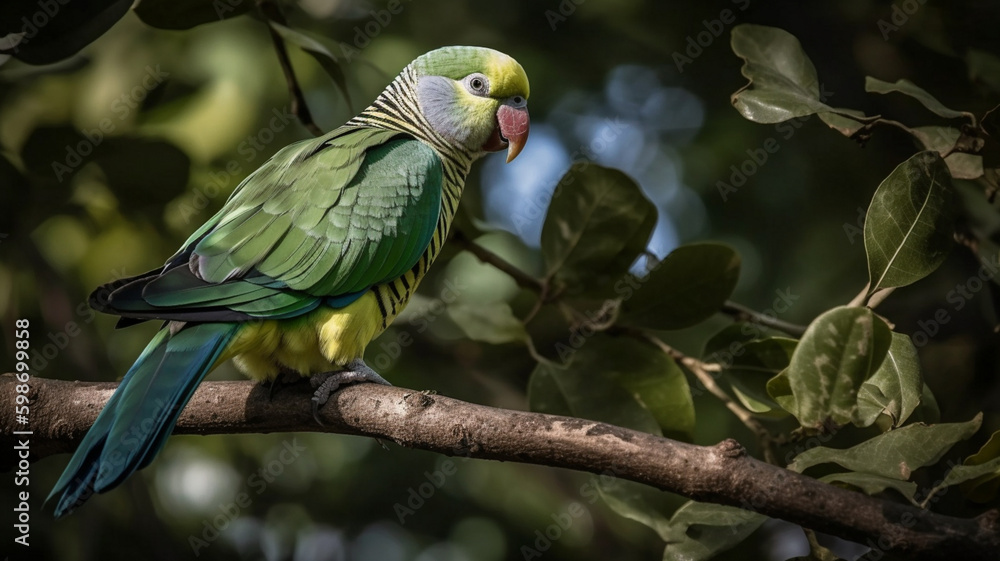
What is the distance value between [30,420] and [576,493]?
289cm

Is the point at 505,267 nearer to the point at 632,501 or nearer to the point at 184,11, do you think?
the point at 632,501

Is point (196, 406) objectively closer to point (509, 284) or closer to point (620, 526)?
point (509, 284)

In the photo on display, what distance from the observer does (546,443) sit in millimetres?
1767

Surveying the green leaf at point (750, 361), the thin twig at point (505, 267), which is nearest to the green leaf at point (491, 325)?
the thin twig at point (505, 267)

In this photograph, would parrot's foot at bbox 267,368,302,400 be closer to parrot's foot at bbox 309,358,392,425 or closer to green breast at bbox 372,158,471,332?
parrot's foot at bbox 309,358,392,425

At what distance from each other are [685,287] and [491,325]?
0.71m

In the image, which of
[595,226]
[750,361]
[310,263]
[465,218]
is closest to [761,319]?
[750,361]

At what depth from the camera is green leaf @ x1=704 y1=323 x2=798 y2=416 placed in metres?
2.40

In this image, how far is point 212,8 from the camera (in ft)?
8.80

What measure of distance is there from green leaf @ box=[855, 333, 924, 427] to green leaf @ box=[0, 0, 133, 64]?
7.58 ft

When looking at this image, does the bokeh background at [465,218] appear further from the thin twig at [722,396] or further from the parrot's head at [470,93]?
the thin twig at [722,396]

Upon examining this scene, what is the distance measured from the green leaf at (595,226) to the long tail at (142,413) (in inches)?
47.8

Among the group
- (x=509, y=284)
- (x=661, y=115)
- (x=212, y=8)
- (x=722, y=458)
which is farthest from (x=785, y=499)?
(x=661, y=115)

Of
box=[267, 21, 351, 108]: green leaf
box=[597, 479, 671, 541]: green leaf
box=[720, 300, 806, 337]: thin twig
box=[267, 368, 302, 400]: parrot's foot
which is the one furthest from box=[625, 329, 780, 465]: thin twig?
box=[267, 21, 351, 108]: green leaf
